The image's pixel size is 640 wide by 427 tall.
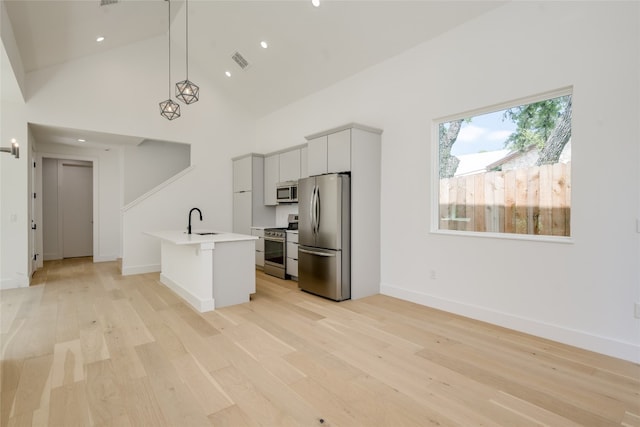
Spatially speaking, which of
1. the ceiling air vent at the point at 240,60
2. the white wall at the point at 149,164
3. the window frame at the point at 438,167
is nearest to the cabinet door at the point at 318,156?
the window frame at the point at 438,167

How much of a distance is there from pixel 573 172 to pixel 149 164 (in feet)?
25.3

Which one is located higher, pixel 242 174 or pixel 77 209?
pixel 242 174

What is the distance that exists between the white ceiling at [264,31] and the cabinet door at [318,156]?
127cm

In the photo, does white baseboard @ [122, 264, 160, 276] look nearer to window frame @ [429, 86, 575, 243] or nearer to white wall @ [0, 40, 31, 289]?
white wall @ [0, 40, 31, 289]

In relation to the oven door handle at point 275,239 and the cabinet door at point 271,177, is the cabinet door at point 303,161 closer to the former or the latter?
the cabinet door at point 271,177

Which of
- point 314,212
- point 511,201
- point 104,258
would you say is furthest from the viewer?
point 104,258

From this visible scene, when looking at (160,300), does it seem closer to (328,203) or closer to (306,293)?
(306,293)

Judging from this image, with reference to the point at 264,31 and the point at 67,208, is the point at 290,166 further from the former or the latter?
the point at 67,208

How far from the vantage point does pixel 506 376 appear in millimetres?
2309

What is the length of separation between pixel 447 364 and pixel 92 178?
9149 millimetres

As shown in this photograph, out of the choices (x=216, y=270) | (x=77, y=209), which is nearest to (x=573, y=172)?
(x=216, y=270)

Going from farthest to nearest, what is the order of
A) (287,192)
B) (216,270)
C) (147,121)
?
(147,121) < (287,192) < (216,270)

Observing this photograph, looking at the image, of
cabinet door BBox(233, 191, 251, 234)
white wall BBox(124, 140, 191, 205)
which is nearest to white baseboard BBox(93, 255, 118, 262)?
white wall BBox(124, 140, 191, 205)

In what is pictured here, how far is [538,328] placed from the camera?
3.04 m
